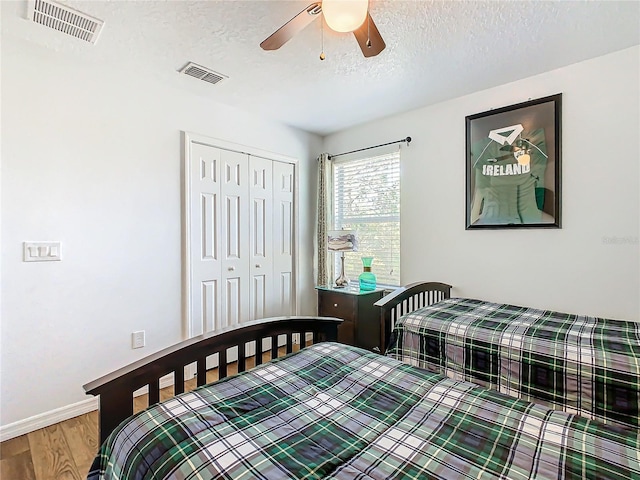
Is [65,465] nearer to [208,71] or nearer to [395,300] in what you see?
[395,300]

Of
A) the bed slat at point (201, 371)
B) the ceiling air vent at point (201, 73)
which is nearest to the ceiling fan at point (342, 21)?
the ceiling air vent at point (201, 73)

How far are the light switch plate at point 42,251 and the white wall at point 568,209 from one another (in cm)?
289

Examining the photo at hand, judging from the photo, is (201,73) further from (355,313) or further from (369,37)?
(355,313)

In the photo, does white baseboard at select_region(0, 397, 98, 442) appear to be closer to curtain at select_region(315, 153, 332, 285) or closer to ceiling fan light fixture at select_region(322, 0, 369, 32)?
curtain at select_region(315, 153, 332, 285)

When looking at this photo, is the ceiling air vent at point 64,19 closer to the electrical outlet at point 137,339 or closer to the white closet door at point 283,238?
the white closet door at point 283,238

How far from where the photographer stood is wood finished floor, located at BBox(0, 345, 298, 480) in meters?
1.69

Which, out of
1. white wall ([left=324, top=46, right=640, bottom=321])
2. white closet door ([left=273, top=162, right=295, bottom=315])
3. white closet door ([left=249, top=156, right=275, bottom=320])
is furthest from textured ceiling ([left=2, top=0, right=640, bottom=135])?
white closet door ([left=273, top=162, right=295, bottom=315])

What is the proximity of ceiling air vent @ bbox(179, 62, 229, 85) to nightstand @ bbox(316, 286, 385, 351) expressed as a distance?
82.5 inches

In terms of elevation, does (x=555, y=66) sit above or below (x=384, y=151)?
above

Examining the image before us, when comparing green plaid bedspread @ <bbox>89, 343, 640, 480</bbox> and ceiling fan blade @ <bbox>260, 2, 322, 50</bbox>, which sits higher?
ceiling fan blade @ <bbox>260, 2, 322, 50</bbox>

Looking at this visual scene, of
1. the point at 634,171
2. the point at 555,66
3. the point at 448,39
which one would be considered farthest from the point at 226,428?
the point at 555,66

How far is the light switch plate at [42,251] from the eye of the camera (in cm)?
205

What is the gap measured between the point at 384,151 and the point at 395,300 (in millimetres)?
1671

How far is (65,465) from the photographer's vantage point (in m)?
1.75
